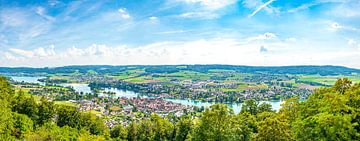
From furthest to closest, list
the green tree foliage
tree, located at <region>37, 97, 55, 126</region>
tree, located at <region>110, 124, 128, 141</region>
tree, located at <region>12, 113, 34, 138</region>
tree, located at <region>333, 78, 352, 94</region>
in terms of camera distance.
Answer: tree, located at <region>110, 124, 128, 141</region> < tree, located at <region>37, 97, 55, 126</region> < the green tree foliage < tree, located at <region>12, 113, 34, 138</region> < tree, located at <region>333, 78, 352, 94</region>

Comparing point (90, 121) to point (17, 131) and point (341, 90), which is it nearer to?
point (17, 131)

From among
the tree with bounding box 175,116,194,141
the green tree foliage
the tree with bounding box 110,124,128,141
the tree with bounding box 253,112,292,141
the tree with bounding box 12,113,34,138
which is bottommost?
the tree with bounding box 110,124,128,141

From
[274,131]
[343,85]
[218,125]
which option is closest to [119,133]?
[218,125]

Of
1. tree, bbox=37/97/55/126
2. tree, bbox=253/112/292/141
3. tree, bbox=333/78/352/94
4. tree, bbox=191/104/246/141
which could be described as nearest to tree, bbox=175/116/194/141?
tree, bbox=37/97/55/126

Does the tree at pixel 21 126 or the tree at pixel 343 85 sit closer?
the tree at pixel 343 85

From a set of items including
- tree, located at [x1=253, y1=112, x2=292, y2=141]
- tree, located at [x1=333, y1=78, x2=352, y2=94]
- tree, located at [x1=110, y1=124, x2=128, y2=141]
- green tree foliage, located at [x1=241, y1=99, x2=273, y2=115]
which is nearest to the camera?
tree, located at [x1=333, y1=78, x2=352, y2=94]

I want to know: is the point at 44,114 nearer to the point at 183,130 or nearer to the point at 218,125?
the point at 183,130

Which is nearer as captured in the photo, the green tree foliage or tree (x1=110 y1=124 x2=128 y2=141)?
the green tree foliage

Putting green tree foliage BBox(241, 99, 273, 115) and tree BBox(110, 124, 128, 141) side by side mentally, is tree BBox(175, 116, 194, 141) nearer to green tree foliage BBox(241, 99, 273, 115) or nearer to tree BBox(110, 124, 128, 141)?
green tree foliage BBox(241, 99, 273, 115)

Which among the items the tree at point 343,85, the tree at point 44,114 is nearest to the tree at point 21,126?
the tree at point 44,114

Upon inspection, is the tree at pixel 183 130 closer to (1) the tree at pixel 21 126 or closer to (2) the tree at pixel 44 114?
(1) the tree at pixel 21 126

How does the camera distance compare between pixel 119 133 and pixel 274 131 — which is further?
pixel 119 133

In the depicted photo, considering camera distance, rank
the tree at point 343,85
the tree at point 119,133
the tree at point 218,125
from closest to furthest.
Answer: the tree at point 343,85 → the tree at point 218,125 → the tree at point 119,133
